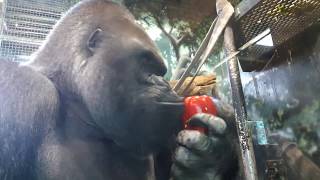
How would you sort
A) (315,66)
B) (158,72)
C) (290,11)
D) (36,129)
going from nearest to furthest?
1. (36,129)
2. (158,72)
3. (290,11)
4. (315,66)

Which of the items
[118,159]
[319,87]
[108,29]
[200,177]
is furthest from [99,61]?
[319,87]

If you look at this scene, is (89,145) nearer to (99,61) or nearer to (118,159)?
(118,159)

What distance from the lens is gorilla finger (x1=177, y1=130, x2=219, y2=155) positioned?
1.88 feet

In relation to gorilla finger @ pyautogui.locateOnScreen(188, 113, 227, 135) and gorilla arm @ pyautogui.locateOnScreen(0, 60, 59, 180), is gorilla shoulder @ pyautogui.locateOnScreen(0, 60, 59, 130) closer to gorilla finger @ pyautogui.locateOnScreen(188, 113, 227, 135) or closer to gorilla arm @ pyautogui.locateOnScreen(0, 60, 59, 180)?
gorilla arm @ pyautogui.locateOnScreen(0, 60, 59, 180)

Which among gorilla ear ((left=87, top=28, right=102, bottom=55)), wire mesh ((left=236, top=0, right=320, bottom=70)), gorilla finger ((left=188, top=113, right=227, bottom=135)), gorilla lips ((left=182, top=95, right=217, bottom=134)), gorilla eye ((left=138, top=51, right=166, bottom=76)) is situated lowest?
gorilla finger ((left=188, top=113, right=227, bottom=135))

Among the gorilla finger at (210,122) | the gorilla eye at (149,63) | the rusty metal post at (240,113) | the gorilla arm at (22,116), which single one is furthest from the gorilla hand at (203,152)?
the rusty metal post at (240,113)

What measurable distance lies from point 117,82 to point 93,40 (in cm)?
13

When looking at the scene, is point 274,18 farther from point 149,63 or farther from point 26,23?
point 26,23

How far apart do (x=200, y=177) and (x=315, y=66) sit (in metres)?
1.03

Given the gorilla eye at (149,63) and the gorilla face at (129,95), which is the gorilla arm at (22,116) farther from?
the gorilla eye at (149,63)

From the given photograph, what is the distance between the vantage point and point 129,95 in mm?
628

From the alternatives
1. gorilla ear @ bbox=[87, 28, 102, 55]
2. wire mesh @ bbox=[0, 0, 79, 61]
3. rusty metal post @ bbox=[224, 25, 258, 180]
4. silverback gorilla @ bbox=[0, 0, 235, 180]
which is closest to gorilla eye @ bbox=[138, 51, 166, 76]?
silverback gorilla @ bbox=[0, 0, 235, 180]

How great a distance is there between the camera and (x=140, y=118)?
625 millimetres

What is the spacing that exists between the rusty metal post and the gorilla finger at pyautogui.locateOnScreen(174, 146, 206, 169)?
0.41 meters
